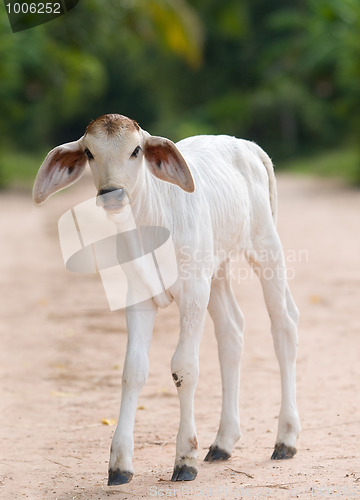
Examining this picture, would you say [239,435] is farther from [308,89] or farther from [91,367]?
[308,89]

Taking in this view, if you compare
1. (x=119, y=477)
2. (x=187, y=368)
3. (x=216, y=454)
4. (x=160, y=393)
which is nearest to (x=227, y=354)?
(x=216, y=454)

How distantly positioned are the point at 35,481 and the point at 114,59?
4034 cm

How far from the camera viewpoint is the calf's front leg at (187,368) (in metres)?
4.16

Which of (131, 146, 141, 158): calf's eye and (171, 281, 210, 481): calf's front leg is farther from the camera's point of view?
(171, 281, 210, 481): calf's front leg

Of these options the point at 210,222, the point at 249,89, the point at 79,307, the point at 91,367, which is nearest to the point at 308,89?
the point at 249,89

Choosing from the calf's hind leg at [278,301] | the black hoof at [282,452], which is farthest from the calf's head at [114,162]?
the black hoof at [282,452]

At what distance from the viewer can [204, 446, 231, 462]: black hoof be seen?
182 inches

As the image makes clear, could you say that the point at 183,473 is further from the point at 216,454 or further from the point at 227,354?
the point at 227,354

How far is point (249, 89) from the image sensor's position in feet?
116

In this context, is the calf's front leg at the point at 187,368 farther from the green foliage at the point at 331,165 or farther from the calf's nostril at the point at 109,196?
the green foliage at the point at 331,165

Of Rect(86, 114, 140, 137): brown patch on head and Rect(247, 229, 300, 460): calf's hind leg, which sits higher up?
Rect(86, 114, 140, 137): brown patch on head

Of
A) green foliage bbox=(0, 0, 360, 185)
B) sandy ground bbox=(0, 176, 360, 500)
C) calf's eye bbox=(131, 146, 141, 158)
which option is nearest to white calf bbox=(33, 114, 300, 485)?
calf's eye bbox=(131, 146, 141, 158)

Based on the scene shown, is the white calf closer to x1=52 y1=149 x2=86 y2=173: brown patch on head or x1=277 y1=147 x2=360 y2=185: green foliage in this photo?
x1=52 y1=149 x2=86 y2=173: brown patch on head

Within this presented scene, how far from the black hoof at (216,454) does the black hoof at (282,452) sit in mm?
245
